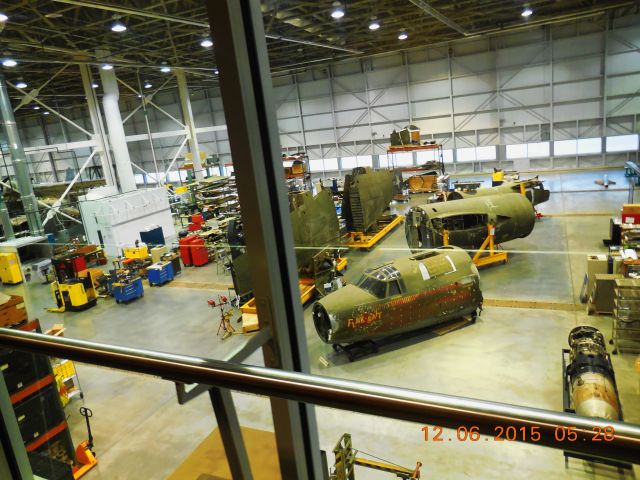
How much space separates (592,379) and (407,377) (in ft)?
9.24

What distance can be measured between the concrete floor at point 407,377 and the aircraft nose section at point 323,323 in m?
0.57

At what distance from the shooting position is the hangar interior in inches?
76.4

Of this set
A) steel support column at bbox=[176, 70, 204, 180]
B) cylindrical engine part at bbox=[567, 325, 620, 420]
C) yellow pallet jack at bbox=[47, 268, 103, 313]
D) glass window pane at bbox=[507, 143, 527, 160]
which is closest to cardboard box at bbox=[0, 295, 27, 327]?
yellow pallet jack at bbox=[47, 268, 103, 313]

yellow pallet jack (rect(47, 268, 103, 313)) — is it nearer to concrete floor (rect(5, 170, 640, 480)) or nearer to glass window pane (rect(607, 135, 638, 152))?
concrete floor (rect(5, 170, 640, 480))

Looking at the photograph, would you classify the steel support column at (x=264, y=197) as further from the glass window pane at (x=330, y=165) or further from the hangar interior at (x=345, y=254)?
the glass window pane at (x=330, y=165)

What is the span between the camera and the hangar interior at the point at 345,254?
6.36 feet

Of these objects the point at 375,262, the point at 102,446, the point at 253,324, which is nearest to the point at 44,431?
the point at 102,446

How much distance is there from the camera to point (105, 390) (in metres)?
8.82

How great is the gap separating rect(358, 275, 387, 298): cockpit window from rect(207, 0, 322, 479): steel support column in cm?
649

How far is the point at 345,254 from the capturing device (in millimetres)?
14906

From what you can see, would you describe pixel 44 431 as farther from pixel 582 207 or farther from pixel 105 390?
pixel 582 207

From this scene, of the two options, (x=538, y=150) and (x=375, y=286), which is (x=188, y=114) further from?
(x=538, y=150)
